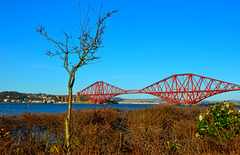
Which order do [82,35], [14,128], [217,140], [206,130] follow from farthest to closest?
[14,128] < [206,130] < [217,140] < [82,35]

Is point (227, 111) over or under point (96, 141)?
over

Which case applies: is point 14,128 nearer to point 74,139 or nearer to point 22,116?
point 22,116

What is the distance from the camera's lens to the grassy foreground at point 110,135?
4805 mm

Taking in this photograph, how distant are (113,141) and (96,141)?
1.32 ft

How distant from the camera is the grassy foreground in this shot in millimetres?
4805

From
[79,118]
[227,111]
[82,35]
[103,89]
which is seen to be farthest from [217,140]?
[103,89]

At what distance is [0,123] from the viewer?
8.42 m

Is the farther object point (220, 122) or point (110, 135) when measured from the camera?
point (220, 122)

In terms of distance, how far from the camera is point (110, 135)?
5645mm

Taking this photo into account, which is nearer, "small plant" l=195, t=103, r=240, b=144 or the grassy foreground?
the grassy foreground

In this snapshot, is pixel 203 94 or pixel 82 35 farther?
pixel 203 94

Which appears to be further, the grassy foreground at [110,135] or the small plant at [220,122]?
the small plant at [220,122]

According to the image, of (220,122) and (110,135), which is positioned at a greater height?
(220,122)

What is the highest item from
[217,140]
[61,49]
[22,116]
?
[61,49]
